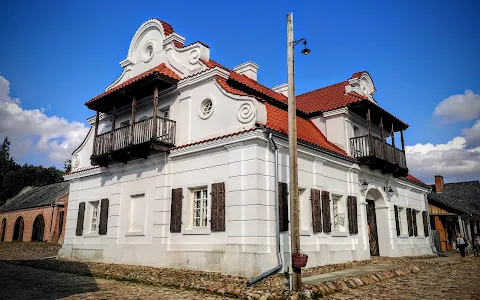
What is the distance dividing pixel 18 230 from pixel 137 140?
35010mm

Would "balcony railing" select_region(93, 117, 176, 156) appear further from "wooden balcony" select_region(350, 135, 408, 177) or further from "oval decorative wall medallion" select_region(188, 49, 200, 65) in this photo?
"wooden balcony" select_region(350, 135, 408, 177)

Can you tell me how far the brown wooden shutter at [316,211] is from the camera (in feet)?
46.8

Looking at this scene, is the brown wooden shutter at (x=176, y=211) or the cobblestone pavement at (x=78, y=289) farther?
the brown wooden shutter at (x=176, y=211)

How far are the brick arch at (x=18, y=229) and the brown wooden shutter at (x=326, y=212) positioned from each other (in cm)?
3767

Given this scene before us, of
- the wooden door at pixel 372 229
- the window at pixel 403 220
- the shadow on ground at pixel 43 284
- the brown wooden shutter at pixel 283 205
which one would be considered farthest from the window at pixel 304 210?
the window at pixel 403 220

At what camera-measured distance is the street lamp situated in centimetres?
892

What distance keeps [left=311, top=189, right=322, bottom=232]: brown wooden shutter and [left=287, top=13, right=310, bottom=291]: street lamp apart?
5.42m

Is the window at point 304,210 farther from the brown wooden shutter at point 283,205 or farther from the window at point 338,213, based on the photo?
the window at point 338,213

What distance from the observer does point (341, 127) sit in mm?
18406

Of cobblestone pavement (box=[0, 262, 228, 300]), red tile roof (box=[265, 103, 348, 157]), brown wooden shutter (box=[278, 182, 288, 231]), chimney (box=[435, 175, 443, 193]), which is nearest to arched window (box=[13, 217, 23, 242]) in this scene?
cobblestone pavement (box=[0, 262, 228, 300])

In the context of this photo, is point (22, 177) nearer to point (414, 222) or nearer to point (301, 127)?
point (301, 127)

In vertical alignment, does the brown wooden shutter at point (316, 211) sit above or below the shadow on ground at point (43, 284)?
above

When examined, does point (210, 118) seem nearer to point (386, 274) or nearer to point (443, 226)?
point (386, 274)

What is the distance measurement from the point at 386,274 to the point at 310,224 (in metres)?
3.28
